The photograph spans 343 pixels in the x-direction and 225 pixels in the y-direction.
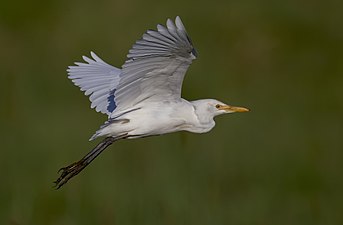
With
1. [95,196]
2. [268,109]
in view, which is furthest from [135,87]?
[268,109]

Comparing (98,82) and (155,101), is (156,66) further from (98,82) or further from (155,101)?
(98,82)

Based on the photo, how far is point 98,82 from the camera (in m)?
7.52

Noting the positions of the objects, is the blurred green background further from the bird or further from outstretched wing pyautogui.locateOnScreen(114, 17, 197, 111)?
outstretched wing pyautogui.locateOnScreen(114, 17, 197, 111)

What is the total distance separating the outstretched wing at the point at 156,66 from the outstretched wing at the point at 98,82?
40 cm

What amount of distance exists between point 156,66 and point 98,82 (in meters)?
0.96

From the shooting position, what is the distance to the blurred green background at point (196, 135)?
874cm

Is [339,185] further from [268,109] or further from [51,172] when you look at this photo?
[51,172]

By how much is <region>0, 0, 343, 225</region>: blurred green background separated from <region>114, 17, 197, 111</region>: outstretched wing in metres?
1.49

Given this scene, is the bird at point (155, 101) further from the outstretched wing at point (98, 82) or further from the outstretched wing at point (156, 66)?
the outstretched wing at point (98, 82)

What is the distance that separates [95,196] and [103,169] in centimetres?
31

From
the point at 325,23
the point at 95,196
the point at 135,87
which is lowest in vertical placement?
the point at 95,196

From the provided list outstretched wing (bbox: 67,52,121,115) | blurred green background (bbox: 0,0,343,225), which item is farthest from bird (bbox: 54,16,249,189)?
blurred green background (bbox: 0,0,343,225)

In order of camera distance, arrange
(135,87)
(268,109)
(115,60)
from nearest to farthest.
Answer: (135,87)
(268,109)
(115,60)

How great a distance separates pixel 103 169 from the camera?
9117 millimetres
